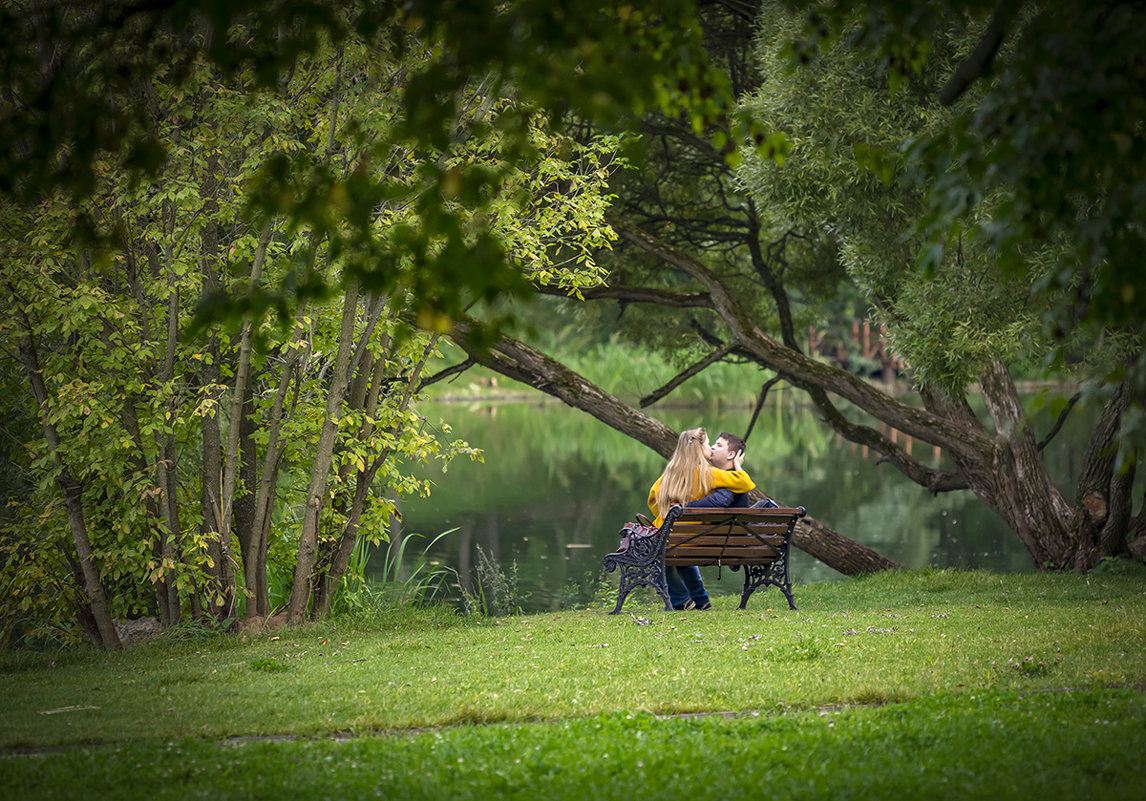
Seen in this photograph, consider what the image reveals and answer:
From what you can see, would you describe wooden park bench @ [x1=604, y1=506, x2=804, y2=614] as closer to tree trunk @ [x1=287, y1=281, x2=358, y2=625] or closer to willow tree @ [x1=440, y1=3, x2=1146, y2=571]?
willow tree @ [x1=440, y1=3, x2=1146, y2=571]

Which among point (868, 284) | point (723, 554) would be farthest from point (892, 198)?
point (723, 554)

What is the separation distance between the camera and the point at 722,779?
3.65 m

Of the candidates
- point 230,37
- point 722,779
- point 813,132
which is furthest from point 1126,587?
point 230,37

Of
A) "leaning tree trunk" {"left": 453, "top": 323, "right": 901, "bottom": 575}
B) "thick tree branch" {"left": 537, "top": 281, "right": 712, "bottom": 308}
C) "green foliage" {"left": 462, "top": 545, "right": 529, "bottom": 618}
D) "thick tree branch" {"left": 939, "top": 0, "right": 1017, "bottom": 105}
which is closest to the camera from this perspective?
"thick tree branch" {"left": 939, "top": 0, "right": 1017, "bottom": 105}

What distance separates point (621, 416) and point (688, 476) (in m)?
3.27

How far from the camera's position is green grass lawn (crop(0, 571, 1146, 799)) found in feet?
12.0

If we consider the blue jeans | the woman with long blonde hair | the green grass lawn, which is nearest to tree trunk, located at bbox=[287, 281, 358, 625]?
the green grass lawn

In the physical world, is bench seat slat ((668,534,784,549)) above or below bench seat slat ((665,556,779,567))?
above

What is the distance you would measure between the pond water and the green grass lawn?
3.99 m

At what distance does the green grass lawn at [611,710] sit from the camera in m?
3.67

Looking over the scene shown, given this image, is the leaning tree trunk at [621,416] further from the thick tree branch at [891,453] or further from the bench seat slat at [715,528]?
the bench seat slat at [715,528]

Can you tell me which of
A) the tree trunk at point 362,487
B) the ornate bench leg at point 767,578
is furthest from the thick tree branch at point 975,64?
the ornate bench leg at point 767,578

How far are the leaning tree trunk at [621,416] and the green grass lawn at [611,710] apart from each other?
384 cm

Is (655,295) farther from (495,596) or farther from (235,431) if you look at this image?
(235,431)
